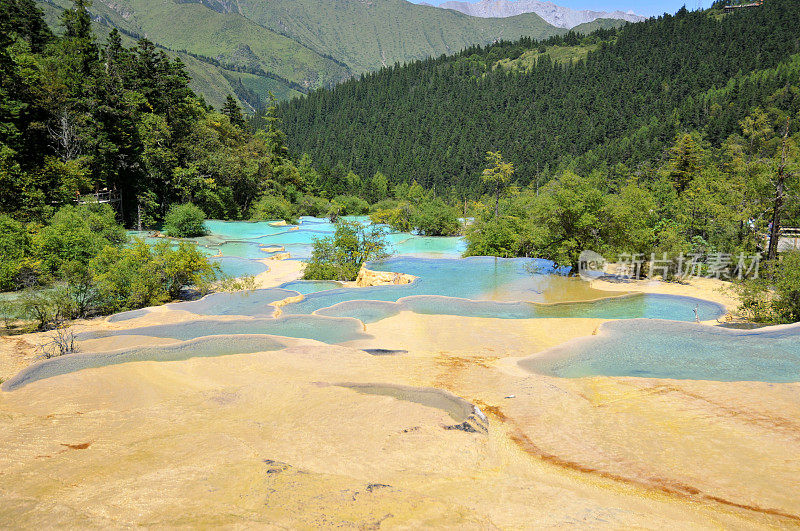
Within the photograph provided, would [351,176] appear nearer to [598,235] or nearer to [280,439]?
[598,235]

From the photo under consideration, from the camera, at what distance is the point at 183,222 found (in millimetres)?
28312

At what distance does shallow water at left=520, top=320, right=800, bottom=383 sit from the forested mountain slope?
5361 cm

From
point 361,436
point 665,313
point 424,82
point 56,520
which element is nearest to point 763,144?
point 665,313

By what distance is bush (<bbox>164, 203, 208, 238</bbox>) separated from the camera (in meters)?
28.1

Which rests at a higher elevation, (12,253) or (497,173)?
(497,173)

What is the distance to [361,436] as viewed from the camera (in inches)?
223

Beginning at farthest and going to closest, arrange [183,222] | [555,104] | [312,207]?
[555,104], [312,207], [183,222]

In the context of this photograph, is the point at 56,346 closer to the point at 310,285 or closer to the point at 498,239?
the point at 310,285

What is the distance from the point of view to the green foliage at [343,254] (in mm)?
18172

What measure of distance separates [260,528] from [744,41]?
97816 millimetres

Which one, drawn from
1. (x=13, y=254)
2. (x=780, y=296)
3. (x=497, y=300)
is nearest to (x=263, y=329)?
(x=497, y=300)

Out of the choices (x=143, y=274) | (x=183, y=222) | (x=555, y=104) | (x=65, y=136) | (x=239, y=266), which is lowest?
(x=239, y=266)

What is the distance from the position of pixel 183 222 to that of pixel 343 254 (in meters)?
14.8

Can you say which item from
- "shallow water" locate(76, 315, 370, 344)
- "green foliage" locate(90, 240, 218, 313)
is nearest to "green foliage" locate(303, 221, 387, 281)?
"green foliage" locate(90, 240, 218, 313)
